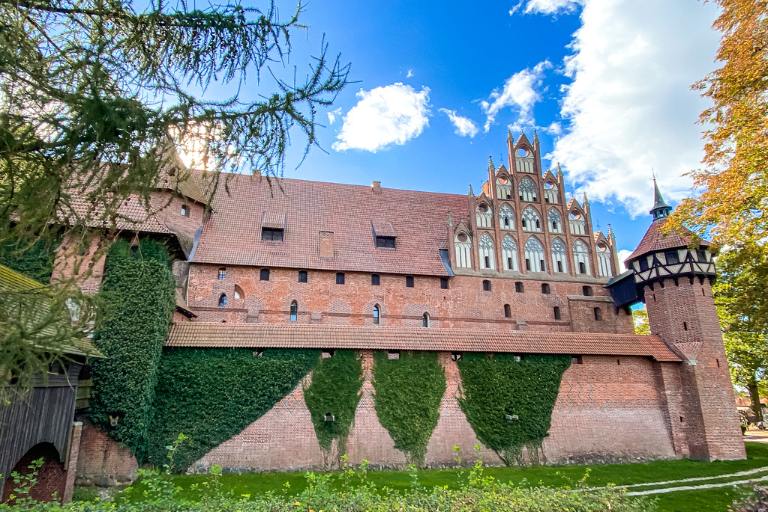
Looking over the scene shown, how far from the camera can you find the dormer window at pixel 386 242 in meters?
20.7

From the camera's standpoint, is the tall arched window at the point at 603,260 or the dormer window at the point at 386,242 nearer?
the dormer window at the point at 386,242

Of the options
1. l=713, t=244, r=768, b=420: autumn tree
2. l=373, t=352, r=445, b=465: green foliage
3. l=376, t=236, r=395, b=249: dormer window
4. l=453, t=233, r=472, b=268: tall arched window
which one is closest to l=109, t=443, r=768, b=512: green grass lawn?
l=373, t=352, r=445, b=465: green foliage

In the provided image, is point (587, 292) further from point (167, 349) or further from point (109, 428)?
point (109, 428)

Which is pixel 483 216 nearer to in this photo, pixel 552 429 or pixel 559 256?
pixel 559 256

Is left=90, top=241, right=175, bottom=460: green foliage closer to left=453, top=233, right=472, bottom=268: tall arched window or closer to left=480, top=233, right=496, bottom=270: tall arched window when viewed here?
left=453, top=233, right=472, bottom=268: tall arched window

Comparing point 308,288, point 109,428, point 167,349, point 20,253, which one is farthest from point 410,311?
point 20,253

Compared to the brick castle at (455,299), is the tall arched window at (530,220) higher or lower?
higher

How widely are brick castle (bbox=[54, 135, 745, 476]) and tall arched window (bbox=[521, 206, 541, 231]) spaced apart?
0.16 ft

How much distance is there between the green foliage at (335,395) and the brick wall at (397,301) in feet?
15.0

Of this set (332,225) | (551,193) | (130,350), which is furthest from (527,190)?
(130,350)

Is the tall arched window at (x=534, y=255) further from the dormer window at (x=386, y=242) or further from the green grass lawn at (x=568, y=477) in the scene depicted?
the green grass lawn at (x=568, y=477)

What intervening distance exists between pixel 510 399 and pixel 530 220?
950 cm

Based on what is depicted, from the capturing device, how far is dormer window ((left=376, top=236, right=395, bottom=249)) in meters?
20.7

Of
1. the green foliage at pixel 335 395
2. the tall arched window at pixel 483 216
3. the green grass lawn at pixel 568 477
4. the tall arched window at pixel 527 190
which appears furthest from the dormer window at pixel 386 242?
the green grass lawn at pixel 568 477
